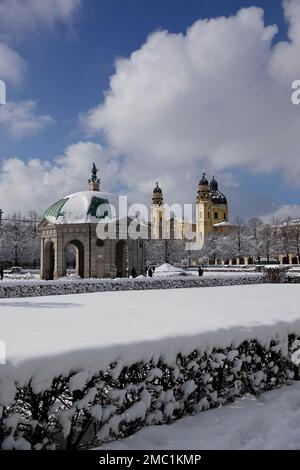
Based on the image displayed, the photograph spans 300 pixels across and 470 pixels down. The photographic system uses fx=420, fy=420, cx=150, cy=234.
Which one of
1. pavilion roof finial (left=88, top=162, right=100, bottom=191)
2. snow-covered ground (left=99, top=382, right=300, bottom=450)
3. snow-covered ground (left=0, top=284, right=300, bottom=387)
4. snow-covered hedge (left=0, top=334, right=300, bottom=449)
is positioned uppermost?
pavilion roof finial (left=88, top=162, right=100, bottom=191)

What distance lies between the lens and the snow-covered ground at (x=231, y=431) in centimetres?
448

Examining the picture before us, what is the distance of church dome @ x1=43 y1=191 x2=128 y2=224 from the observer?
1179 inches

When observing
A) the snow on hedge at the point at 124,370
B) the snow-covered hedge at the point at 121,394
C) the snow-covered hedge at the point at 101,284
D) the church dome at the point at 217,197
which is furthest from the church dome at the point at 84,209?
the church dome at the point at 217,197

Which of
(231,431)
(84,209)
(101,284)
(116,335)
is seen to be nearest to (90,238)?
(84,209)

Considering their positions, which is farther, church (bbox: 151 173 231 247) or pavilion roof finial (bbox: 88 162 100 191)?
church (bbox: 151 173 231 247)

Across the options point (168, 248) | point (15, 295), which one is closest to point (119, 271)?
point (15, 295)

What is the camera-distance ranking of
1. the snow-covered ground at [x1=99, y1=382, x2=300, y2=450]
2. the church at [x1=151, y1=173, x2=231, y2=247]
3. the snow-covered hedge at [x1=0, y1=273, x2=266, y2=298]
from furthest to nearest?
1. the church at [x1=151, y1=173, x2=231, y2=247]
2. the snow-covered hedge at [x1=0, y1=273, x2=266, y2=298]
3. the snow-covered ground at [x1=99, y1=382, x2=300, y2=450]

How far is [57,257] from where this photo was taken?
30.0 m

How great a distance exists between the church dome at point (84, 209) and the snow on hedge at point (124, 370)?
2339 centimetres

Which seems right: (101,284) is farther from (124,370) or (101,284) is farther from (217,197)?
(217,197)

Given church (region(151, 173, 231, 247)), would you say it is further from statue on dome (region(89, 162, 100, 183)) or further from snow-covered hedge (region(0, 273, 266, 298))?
snow-covered hedge (region(0, 273, 266, 298))

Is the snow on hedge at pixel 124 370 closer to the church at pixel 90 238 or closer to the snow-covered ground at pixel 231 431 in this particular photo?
the snow-covered ground at pixel 231 431

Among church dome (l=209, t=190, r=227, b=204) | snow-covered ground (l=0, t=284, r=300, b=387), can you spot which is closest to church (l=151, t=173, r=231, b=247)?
church dome (l=209, t=190, r=227, b=204)

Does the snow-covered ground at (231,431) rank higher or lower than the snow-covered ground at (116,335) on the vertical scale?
lower
